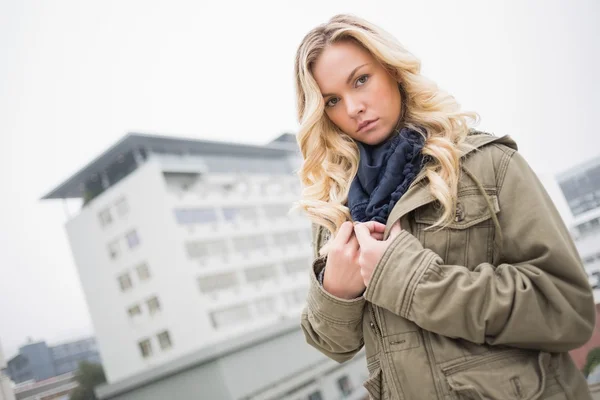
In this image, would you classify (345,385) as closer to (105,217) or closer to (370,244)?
(105,217)

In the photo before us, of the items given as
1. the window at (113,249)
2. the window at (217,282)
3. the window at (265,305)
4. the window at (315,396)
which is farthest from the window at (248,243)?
the window at (315,396)

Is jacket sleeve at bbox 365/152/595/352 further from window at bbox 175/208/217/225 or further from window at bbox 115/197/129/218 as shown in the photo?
window at bbox 115/197/129/218

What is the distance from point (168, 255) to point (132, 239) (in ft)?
7.15

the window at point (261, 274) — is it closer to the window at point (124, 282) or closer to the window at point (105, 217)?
the window at point (124, 282)

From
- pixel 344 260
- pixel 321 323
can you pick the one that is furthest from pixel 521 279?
pixel 321 323

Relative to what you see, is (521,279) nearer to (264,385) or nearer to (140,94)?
(140,94)

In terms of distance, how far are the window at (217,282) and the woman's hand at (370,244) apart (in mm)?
18607

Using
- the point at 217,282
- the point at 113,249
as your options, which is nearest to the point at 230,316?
the point at 217,282

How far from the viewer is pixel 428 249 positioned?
802 millimetres

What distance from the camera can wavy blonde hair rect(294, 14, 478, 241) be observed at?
0.89 m

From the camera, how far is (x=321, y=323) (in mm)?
1014

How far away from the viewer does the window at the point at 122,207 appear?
19938 millimetres

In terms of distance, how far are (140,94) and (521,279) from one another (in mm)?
6471

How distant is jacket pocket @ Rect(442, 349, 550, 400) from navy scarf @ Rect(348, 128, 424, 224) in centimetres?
34
